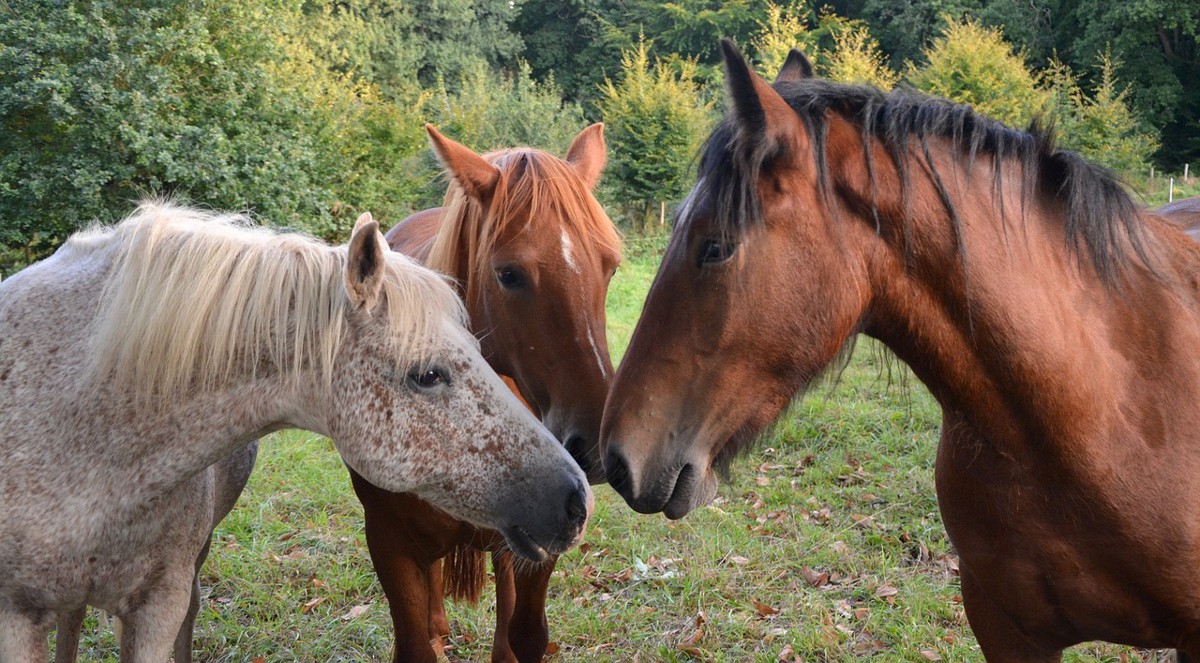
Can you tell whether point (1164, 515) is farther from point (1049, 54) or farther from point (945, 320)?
point (1049, 54)

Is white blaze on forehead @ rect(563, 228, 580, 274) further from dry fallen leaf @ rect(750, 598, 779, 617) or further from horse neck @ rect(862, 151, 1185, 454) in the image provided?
dry fallen leaf @ rect(750, 598, 779, 617)

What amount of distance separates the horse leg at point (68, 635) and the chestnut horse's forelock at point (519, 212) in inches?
68.0

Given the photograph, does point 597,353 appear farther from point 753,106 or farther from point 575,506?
point 753,106

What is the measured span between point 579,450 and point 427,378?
0.61 meters

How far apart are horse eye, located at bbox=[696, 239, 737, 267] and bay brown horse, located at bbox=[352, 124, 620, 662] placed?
3.12ft

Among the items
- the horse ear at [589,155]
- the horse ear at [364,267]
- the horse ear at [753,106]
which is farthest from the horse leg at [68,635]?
the horse ear at [753,106]

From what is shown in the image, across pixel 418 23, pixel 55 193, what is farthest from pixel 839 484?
pixel 418 23

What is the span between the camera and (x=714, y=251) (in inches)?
68.2

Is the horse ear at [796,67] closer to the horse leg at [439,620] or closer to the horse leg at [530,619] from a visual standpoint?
the horse leg at [530,619]

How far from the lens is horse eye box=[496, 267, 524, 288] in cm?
279

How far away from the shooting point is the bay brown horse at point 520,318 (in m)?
2.68

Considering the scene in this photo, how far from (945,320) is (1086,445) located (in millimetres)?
436

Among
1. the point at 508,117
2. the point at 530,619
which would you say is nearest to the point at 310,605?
the point at 530,619

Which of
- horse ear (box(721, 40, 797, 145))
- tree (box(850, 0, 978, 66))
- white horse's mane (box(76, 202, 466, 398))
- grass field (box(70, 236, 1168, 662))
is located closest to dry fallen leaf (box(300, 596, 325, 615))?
grass field (box(70, 236, 1168, 662))
